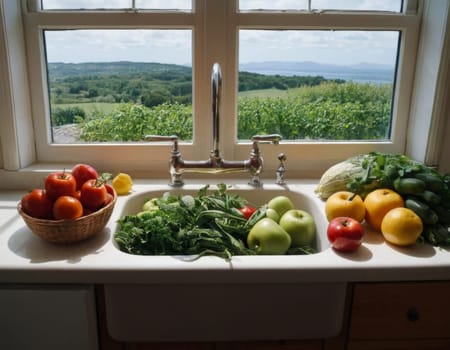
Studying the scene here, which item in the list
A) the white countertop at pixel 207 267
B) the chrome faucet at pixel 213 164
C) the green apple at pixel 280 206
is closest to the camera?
the white countertop at pixel 207 267

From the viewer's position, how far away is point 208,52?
1396mm

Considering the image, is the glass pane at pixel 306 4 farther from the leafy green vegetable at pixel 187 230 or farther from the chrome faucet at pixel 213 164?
the leafy green vegetable at pixel 187 230

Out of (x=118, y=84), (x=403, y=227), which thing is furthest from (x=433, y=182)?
(x=118, y=84)

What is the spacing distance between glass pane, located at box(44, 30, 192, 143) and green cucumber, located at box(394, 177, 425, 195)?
0.75 metres

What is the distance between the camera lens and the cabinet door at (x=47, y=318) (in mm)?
893

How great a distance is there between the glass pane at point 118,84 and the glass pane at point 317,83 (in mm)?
230

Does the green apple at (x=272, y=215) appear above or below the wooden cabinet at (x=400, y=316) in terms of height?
above

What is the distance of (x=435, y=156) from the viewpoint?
1.41m

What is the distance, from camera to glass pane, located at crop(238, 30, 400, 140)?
1444mm

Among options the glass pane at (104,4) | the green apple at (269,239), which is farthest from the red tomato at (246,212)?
the glass pane at (104,4)

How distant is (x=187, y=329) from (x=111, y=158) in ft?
2.47

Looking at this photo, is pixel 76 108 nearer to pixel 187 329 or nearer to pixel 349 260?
pixel 187 329

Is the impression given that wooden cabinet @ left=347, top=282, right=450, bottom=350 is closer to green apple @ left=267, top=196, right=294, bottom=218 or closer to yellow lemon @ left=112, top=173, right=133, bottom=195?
green apple @ left=267, top=196, right=294, bottom=218

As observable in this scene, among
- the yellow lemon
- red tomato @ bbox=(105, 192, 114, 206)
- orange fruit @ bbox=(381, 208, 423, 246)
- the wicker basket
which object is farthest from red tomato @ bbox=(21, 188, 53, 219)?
orange fruit @ bbox=(381, 208, 423, 246)
